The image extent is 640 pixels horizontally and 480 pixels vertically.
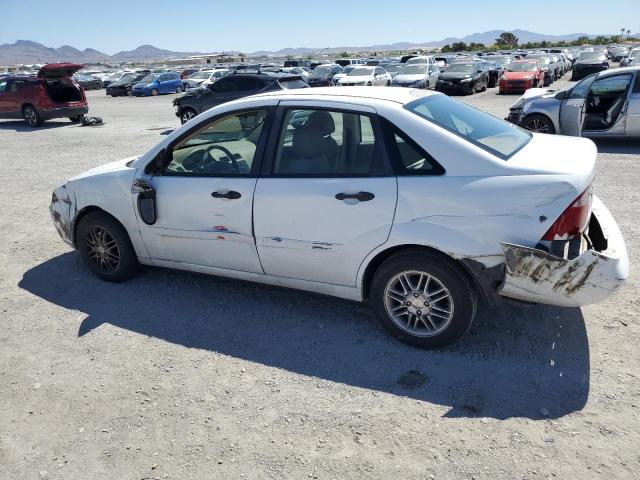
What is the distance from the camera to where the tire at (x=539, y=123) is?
33.3 ft

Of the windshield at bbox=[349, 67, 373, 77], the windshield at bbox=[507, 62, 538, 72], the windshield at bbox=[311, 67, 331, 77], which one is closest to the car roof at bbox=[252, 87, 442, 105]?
the windshield at bbox=[349, 67, 373, 77]

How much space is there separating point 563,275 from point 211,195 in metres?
2.48

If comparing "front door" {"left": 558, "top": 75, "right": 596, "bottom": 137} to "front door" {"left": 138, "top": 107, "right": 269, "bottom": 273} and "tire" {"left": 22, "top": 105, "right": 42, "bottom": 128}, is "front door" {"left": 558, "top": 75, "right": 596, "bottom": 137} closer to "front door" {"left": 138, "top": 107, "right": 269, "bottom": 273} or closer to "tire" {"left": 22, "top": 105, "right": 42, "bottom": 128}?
"front door" {"left": 138, "top": 107, "right": 269, "bottom": 273}

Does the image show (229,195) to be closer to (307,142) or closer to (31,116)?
(307,142)

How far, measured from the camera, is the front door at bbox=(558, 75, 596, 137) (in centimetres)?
944

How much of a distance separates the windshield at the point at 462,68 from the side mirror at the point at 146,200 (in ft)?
77.2

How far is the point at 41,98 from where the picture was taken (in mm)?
18141

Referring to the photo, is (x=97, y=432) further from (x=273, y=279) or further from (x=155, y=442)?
(x=273, y=279)

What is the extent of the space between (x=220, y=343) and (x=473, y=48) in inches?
3791

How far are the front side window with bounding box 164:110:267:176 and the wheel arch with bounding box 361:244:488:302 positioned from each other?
3.77ft

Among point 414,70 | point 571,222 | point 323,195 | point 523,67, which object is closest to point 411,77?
point 414,70

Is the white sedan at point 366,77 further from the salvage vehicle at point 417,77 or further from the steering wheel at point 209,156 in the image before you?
the steering wheel at point 209,156

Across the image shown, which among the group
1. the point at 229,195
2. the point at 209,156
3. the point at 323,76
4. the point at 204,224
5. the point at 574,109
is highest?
the point at 209,156

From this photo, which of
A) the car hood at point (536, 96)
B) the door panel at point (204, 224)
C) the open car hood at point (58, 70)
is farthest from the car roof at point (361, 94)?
the open car hood at point (58, 70)
